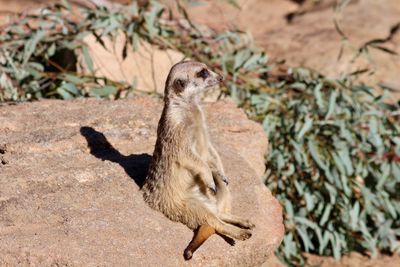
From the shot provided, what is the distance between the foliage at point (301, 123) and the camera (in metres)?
4.70

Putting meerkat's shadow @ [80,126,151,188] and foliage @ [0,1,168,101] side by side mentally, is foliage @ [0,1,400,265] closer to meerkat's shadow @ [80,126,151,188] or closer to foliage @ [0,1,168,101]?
foliage @ [0,1,168,101]

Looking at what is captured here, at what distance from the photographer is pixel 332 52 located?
21.0ft

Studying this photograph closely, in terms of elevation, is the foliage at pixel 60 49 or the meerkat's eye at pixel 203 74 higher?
the meerkat's eye at pixel 203 74

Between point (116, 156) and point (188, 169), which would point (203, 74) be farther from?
point (116, 156)

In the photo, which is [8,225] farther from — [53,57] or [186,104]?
[53,57]

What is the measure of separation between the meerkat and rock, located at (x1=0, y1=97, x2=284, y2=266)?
0.18 ft

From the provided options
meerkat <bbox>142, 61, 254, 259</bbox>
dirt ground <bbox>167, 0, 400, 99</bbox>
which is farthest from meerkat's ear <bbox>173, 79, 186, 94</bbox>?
dirt ground <bbox>167, 0, 400, 99</bbox>

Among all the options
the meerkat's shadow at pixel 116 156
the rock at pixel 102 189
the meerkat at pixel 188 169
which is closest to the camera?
the rock at pixel 102 189

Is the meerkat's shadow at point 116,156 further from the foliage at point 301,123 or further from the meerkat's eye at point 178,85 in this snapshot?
the foliage at point 301,123

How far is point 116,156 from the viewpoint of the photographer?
3406 millimetres

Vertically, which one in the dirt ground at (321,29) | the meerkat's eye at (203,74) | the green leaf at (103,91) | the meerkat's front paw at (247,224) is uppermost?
the meerkat's eye at (203,74)

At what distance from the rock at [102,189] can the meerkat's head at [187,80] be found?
42 cm

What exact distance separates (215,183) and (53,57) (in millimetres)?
2630

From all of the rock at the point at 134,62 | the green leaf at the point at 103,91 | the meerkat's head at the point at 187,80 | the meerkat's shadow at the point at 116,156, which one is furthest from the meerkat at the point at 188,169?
the rock at the point at 134,62
